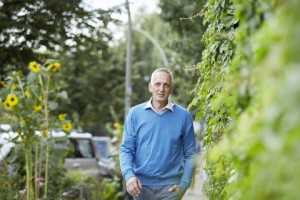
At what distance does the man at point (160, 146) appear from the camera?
4.94 m

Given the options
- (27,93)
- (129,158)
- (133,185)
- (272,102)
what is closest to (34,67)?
(27,93)

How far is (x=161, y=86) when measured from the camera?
5.02 meters

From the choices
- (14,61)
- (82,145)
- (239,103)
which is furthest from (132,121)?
(82,145)

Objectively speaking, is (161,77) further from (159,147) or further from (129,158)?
(129,158)

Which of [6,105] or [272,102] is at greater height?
[272,102]

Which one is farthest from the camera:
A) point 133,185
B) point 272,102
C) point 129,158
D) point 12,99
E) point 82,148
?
point 82,148

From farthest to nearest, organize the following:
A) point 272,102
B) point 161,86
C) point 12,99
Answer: point 12,99, point 161,86, point 272,102

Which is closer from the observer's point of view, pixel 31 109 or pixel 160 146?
pixel 160 146

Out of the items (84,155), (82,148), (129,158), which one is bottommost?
(84,155)

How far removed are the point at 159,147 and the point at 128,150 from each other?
247 mm

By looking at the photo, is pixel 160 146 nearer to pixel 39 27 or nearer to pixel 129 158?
pixel 129 158

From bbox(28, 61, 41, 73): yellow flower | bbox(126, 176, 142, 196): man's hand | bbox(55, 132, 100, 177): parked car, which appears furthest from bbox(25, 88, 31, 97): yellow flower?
bbox(55, 132, 100, 177): parked car

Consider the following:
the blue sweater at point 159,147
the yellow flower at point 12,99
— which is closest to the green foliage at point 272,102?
the blue sweater at point 159,147

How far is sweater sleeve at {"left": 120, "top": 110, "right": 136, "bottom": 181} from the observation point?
4.80 m
